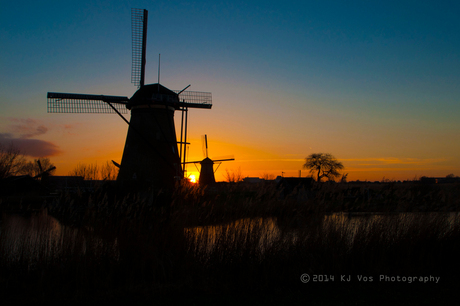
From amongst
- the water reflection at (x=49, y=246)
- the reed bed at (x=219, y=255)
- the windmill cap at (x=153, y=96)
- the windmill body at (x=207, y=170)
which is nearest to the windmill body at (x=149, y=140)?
the windmill cap at (x=153, y=96)

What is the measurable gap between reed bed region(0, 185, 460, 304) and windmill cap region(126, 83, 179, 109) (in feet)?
39.4

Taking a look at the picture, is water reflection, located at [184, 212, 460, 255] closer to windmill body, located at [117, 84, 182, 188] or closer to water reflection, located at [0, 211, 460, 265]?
water reflection, located at [0, 211, 460, 265]

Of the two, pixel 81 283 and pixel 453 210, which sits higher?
pixel 453 210

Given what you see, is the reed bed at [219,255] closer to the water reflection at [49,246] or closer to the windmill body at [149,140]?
the water reflection at [49,246]

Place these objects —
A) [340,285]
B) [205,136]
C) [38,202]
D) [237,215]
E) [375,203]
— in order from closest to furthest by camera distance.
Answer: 1. [340,285]
2. [237,215]
3. [375,203]
4. [38,202]
5. [205,136]

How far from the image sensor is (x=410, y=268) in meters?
5.04

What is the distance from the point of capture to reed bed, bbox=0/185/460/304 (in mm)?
4309

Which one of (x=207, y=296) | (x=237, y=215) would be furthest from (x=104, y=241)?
(x=237, y=215)

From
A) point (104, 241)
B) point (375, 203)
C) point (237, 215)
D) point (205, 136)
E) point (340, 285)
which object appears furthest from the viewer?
point (205, 136)

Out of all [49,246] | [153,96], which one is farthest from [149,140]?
[49,246]

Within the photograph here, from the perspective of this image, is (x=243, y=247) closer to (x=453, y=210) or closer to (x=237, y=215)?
(x=237, y=215)

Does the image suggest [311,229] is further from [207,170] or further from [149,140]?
[207,170]

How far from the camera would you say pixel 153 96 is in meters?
17.2

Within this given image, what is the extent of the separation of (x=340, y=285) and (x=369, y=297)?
0.48m
